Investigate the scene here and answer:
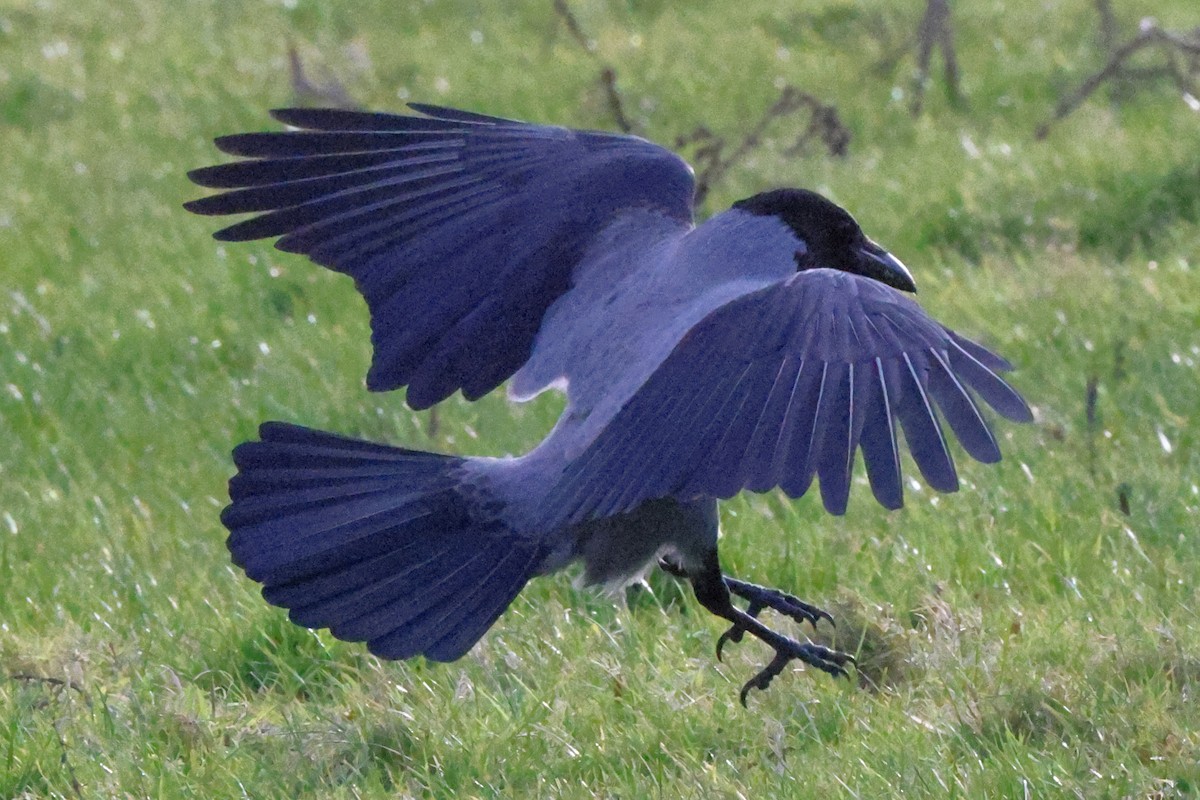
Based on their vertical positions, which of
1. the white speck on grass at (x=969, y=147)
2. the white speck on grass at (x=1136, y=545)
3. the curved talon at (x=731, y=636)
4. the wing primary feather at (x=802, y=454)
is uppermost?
the white speck on grass at (x=969, y=147)

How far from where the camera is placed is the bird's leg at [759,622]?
12.1ft

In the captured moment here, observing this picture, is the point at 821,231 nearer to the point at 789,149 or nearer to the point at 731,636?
the point at 731,636

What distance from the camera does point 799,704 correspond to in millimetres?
3627

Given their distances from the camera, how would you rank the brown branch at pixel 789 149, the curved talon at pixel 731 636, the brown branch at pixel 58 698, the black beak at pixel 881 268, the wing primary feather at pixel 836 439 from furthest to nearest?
the brown branch at pixel 789 149 → the black beak at pixel 881 268 → the curved talon at pixel 731 636 → the brown branch at pixel 58 698 → the wing primary feather at pixel 836 439

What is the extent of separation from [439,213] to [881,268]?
3.22ft

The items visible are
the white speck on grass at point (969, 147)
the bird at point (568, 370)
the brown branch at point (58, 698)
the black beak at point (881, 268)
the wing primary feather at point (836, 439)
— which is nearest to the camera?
the wing primary feather at point (836, 439)

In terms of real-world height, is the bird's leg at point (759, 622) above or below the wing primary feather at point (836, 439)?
below

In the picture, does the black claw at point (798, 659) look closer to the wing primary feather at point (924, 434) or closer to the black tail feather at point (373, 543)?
the black tail feather at point (373, 543)

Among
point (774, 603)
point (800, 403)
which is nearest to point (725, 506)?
point (774, 603)

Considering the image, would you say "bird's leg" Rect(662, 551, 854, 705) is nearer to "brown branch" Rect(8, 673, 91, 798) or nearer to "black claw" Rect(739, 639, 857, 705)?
"black claw" Rect(739, 639, 857, 705)

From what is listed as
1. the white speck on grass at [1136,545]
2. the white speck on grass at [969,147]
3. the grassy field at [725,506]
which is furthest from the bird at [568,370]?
the white speck on grass at [969,147]

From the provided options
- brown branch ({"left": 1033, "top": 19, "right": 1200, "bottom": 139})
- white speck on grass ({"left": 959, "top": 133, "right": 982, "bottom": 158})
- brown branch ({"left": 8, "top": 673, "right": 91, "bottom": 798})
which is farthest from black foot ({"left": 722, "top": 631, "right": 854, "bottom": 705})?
brown branch ({"left": 1033, "top": 19, "right": 1200, "bottom": 139})

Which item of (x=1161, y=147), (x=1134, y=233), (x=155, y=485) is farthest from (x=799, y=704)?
(x=1161, y=147)

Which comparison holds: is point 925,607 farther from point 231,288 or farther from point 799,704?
point 231,288
